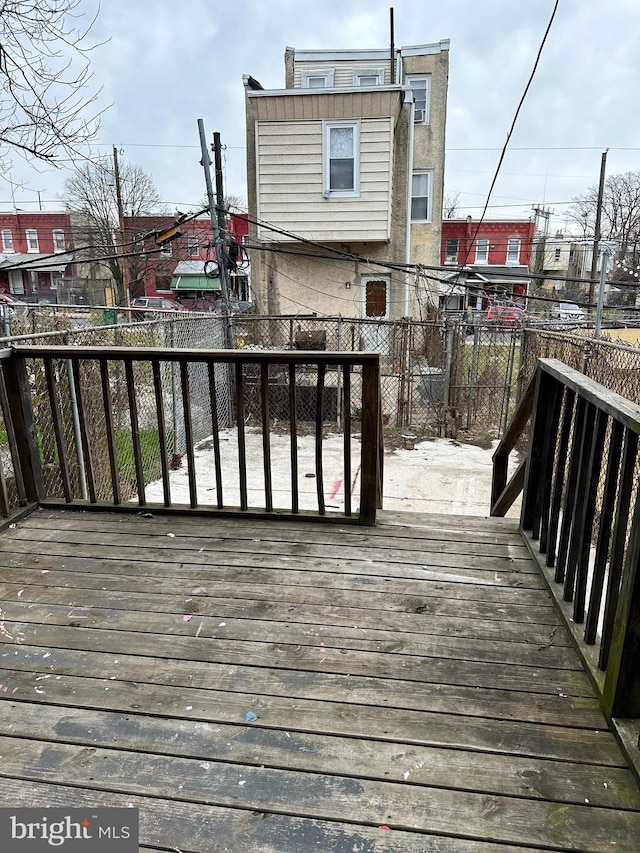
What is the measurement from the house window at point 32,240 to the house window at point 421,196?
83.4ft

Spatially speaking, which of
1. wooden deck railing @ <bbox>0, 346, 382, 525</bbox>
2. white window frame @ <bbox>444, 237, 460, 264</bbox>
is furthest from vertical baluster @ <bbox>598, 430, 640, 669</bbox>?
white window frame @ <bbox>444, 237, 460, 264</bbox>

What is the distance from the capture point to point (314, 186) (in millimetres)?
10547

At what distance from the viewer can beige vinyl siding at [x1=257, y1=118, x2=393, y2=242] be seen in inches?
405

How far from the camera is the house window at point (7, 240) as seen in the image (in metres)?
30.3

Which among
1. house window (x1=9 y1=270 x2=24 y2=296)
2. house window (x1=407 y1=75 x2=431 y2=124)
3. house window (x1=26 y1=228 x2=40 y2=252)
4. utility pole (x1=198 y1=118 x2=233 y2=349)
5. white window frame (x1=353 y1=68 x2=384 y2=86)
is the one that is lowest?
house window (x1=9 y1=270 x2=24 y2=296)

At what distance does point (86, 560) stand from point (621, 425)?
7.56ft

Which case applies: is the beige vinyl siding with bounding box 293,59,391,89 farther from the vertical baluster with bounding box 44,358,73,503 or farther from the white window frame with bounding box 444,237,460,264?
the white window frame with bounding box 444,237,460,264

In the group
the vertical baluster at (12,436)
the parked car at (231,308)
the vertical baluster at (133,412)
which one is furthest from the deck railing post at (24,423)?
the parked car at (231,308)

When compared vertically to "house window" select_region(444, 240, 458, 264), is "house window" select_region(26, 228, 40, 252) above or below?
above

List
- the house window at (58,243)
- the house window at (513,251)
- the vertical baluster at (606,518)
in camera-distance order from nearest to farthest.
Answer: the vertical baluster at (606,518) < the house window at (58,243) < the house window at (513,251)

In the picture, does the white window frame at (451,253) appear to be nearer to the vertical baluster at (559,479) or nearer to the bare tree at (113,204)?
the bare tree at (113,204)

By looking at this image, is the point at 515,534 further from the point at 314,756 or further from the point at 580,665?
the point at 314,756

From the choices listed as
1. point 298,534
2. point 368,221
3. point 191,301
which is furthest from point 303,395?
point 191,301

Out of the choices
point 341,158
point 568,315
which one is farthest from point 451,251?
point 341,158
